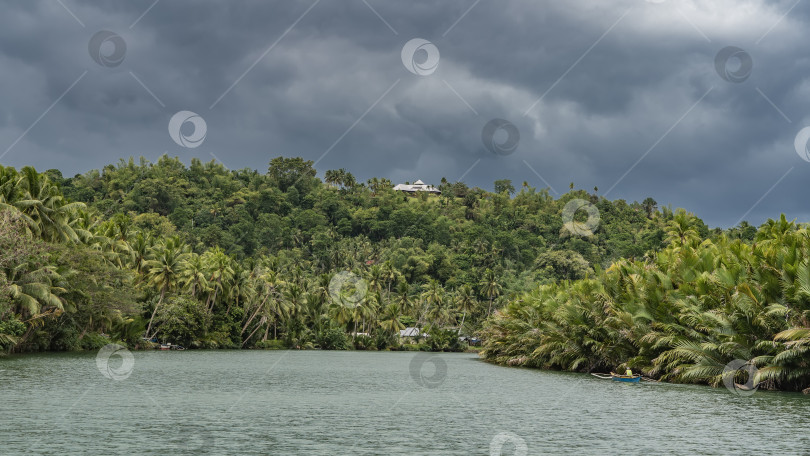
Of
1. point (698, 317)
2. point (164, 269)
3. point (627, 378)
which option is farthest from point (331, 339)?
point (698, 317)

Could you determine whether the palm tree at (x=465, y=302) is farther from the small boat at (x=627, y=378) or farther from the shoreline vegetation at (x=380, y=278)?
the small boat at (x=627, y=378)

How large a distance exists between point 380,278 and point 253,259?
2405 cm

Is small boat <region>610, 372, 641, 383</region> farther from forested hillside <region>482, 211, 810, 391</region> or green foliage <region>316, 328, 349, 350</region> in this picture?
green foliage <region>316, 328, 349, 350</region>

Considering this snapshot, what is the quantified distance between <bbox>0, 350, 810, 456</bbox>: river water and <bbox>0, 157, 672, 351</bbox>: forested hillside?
56.6 feet

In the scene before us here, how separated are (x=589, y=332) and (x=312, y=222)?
13599 centimetres

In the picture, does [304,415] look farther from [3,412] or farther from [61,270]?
[61,270]

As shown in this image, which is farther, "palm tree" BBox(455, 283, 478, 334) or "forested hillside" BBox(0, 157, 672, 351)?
"palm tree" BBox(455, 283, 478, 334)

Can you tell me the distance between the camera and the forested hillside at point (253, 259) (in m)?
56.1

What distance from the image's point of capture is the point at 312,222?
17725cm

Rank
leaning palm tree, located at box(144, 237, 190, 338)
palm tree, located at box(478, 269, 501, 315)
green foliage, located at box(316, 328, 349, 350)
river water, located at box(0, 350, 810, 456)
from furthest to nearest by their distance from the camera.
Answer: palm tree, located at box(478, 269, 501, 315), green foliage, located at box(316, 328, 349, 350), leaning palm tree, located at box(144, 237, 190, 338), river water, located at box(0, 350, 810, 456)

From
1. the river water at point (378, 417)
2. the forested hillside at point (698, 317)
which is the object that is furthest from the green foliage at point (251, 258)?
the forested hillside at point (698, 317)

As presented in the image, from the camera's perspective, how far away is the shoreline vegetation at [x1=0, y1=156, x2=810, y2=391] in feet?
115

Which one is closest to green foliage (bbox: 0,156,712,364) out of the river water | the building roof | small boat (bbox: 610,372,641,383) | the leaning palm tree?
the leaning palm tree

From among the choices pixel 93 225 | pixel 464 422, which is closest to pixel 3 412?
pixel 464 422
